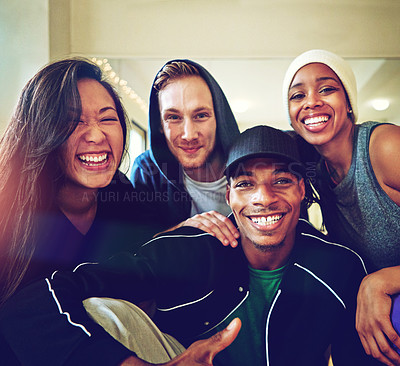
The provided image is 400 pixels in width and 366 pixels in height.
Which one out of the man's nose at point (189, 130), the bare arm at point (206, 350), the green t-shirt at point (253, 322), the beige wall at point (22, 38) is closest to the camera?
the bare arm at point (206, 350)

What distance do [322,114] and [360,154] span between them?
17cm

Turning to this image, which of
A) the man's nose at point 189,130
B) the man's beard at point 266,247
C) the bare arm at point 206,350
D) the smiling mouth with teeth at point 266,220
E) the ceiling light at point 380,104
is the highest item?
the ceiling light at point 380,104

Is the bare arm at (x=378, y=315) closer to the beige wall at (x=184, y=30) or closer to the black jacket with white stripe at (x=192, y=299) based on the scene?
the black jacket with white stripe at (x=192, y=299)

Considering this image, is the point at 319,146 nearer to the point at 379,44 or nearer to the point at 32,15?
the point at 379,44

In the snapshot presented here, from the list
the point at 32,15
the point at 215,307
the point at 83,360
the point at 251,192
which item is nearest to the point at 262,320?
the point at 215,307

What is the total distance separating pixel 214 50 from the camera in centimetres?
123

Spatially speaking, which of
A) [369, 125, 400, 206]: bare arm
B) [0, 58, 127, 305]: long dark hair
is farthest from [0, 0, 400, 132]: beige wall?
[369, 125, 400, 206]: bare arm

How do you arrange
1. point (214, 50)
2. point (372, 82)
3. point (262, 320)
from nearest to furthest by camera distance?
point (262, 320), point (372, 82), point (214, 50)

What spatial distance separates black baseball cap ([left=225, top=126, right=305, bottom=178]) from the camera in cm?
88

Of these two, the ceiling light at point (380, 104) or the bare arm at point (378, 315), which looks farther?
the ceiling light at point (380, 104)

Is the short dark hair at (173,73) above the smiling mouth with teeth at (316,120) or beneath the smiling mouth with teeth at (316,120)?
above

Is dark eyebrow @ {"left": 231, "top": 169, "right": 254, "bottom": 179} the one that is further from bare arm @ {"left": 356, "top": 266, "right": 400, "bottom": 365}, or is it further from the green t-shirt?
bare arm @ {"left": 356, "top": 266, "right": 400, "bottom": 365}

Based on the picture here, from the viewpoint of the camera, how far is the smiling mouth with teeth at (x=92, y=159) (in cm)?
92

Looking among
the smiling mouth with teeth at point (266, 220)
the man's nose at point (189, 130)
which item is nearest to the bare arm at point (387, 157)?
the smiling mouth with teeth at point (266, 220)
